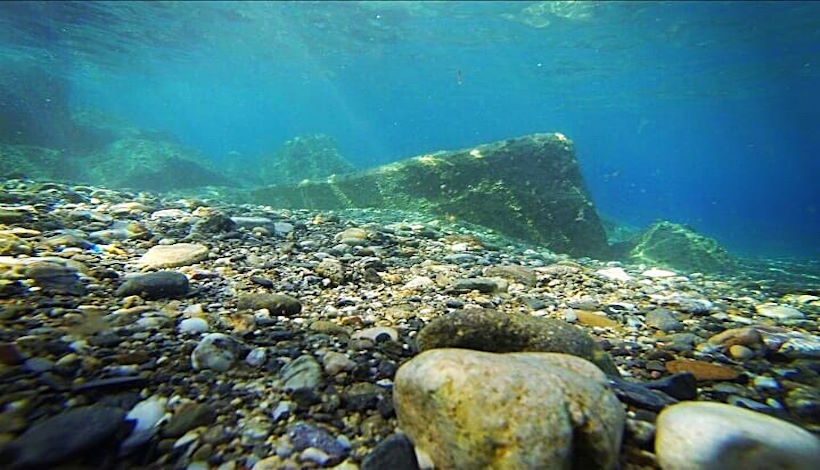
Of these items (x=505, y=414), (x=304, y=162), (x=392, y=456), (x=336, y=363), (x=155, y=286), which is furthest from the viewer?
(x=304, y=162)

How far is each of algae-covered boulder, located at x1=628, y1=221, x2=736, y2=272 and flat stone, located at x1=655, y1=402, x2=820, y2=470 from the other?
8.98 metres

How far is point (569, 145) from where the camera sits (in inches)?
A: 427

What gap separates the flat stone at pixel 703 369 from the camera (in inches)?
99.7

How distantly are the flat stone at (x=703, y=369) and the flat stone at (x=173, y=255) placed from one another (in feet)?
13.5

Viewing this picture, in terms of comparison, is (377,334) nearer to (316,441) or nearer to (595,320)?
(316,441)

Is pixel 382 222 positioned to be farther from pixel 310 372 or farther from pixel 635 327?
pixel 310 372

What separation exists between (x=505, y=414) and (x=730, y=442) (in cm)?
92

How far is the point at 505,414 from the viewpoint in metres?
1.52

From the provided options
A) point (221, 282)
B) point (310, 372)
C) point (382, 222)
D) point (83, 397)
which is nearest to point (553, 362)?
point (310, 372)

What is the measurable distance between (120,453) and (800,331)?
5153 millimetres

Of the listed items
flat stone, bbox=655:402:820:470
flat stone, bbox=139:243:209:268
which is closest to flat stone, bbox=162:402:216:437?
flat stone, bbox=655:402:820:470

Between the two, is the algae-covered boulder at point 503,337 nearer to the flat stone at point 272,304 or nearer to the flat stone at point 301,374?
the flat stone at point 301,374

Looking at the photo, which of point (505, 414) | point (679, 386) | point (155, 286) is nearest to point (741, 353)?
point (679, 386)

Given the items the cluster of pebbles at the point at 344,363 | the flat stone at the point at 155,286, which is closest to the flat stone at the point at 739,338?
the cluster of pebbles at the point at 344,363
